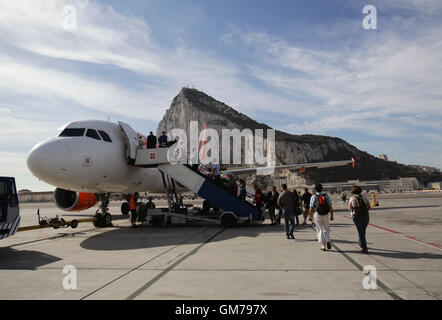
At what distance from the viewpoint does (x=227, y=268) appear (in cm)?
604

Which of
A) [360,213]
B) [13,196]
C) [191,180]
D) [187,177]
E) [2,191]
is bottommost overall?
[360,213]

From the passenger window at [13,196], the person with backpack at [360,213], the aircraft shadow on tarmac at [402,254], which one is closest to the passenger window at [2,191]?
the passenger window at [13,196]

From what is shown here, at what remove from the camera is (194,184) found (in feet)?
44.0

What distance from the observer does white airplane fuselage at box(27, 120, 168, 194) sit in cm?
984

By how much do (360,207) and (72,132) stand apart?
990 centimetres

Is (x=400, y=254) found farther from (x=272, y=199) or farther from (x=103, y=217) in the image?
(x=103, y=217)

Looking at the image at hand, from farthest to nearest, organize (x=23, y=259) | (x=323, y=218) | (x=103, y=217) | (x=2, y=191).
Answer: (x=103, y=217) → (x=2, y=191) → (x=323, y=218) → (x=23, y=259)

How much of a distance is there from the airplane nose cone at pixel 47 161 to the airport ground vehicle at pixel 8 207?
2.62 feet

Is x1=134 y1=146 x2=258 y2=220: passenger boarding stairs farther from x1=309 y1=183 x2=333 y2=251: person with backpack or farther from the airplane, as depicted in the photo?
x1=309 y1=183 x2=333 y2=251: person with backpack

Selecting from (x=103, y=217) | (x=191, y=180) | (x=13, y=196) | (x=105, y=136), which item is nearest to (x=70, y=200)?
(x=103, y=217)

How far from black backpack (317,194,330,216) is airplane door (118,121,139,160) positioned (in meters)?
8.12

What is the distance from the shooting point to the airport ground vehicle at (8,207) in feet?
27.5
